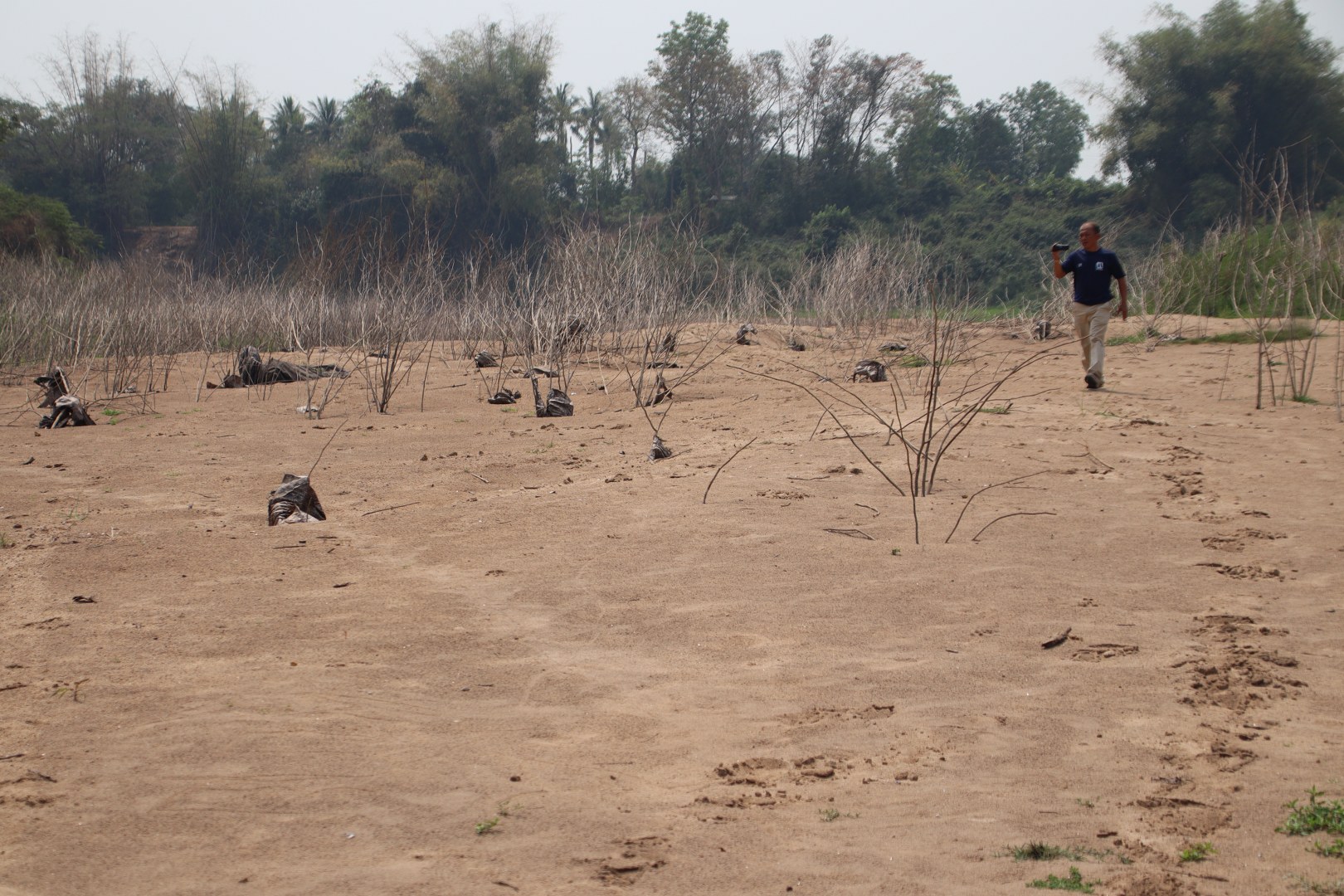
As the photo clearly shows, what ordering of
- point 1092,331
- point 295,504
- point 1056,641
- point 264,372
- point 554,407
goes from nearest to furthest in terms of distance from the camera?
point 1056,641 < point 295,504 < point 554,407 < point 1092,331 < point 264,372

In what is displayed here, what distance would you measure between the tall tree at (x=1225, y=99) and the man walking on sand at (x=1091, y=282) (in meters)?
20.5

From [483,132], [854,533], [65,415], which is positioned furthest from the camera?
[483,132]

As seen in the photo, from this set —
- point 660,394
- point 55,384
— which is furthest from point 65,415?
point 660,394

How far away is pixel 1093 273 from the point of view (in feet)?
28.2

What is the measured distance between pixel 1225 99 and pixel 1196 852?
2987 cm

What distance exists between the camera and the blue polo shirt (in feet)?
28.1

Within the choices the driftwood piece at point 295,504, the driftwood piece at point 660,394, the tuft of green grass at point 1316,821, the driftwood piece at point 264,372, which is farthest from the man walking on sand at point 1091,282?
the tuft of green grass at point 1316,821

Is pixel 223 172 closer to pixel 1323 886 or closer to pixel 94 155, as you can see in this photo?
pixel 94 155

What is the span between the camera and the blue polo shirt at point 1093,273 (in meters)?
8.57

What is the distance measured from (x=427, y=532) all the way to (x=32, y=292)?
35.8ft

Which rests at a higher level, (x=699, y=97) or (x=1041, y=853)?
(x=699, y=97)

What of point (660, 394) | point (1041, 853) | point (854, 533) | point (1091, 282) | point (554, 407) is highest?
point (1091, 282)

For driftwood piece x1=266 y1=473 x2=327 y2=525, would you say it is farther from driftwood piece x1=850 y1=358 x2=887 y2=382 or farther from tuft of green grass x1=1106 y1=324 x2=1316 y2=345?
tuft of green grass x1=1106 y1=324 x2=1316 y2=345

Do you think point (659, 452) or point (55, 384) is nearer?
point (659, 452)
